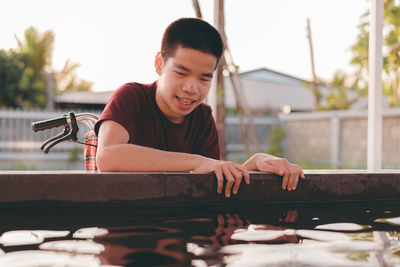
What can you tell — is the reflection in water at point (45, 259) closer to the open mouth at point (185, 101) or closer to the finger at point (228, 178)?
the finger at point (228, 178)

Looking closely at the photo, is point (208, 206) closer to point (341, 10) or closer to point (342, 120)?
point (342, 120)

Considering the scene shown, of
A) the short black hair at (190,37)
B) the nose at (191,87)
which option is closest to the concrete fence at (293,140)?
the short black hair at (190,37)

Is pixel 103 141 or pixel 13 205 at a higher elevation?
pixel 103 141

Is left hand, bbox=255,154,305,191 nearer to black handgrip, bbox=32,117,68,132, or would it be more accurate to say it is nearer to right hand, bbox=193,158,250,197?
right hand, bbox=193,158,250,197

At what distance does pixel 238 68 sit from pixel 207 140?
4.55 metres

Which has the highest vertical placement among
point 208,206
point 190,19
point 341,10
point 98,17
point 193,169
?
point 98,17

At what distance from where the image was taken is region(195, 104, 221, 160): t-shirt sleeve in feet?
6.70

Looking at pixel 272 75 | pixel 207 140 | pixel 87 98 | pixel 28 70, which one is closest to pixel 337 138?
pixel 87 98

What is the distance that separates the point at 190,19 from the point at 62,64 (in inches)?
699

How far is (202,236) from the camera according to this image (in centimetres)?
114

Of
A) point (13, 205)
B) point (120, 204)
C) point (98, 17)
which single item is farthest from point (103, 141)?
point (98, 17)

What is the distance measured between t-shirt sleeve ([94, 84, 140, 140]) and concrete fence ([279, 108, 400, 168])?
761 centimetres

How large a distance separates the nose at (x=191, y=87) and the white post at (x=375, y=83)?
150 centimetres

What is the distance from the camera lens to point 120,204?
1.44 m
